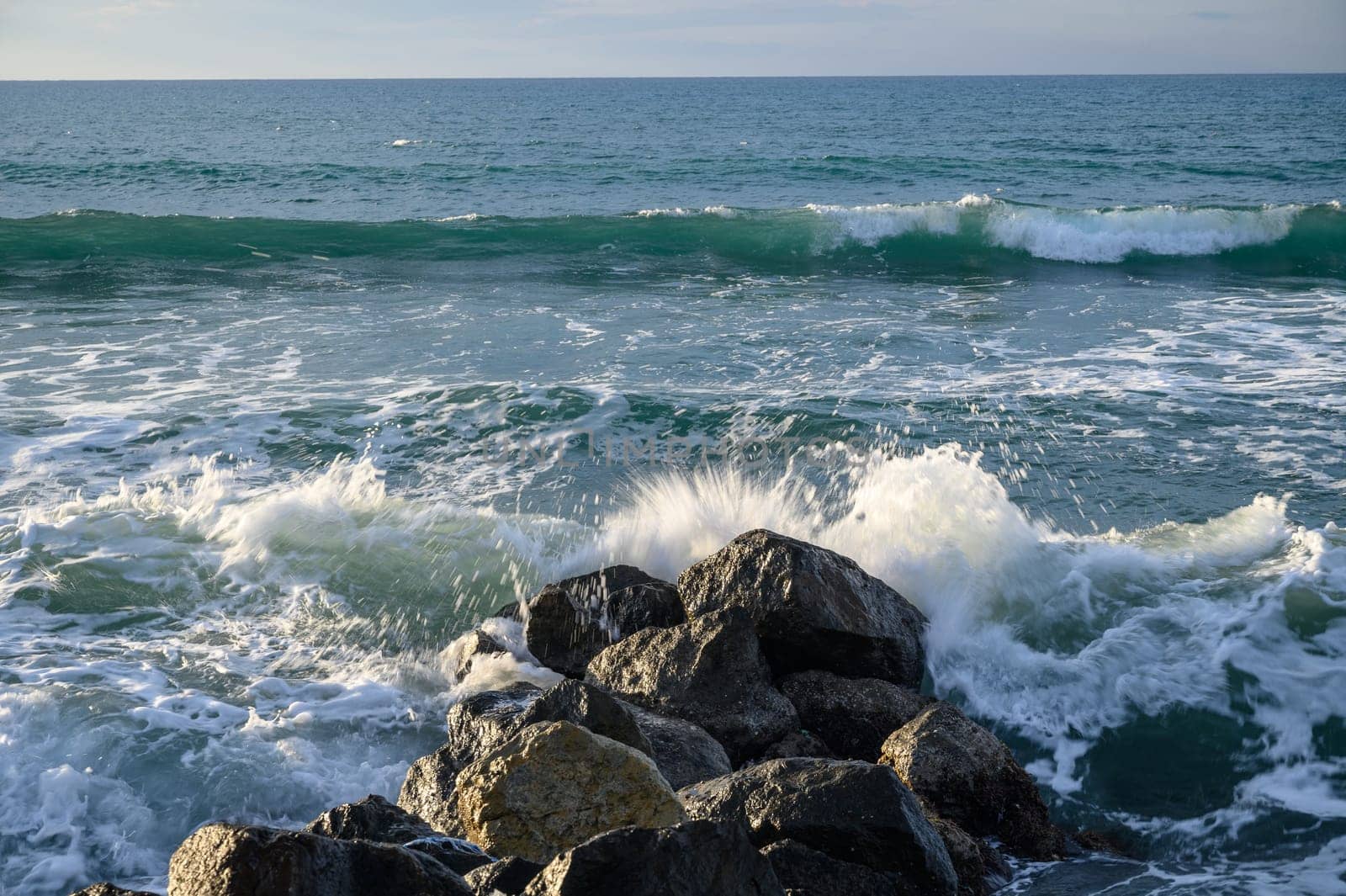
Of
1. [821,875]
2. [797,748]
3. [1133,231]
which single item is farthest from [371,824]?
[1133,231]

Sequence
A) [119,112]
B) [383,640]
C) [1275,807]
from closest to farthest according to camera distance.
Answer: [1275,807] → [383,640] → [119,112]

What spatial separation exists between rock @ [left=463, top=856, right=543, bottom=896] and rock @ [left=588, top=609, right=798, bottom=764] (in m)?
1.36

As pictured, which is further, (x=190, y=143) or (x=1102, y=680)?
(x=190, y=143)

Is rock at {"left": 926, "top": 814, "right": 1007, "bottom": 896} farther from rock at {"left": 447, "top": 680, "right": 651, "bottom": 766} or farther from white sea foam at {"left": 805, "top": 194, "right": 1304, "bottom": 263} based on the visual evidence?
white sea foam at {"left": 805, "top": 194, "right": 1304, "bottom": 263}

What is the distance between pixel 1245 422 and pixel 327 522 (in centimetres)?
667

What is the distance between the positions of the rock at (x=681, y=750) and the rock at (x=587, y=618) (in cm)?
87

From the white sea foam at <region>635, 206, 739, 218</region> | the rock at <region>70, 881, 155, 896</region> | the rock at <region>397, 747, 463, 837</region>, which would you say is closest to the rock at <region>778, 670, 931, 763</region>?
the rock at <region>397, 747, 463, 837</region>

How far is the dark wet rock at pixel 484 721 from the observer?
3.77 metres

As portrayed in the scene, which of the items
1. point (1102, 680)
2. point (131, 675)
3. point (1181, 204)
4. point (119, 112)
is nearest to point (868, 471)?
point (1102, 680)

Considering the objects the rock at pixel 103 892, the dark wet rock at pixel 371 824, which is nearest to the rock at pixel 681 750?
the dark wet rock at pixel 371 824

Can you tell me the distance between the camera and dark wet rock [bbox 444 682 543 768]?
377 centimetres

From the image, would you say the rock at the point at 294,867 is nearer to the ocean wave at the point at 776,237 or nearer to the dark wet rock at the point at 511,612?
the dark wet rock at the point at 511,612

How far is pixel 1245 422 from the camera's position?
8375mm

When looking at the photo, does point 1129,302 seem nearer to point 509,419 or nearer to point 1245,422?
point 1245,422
